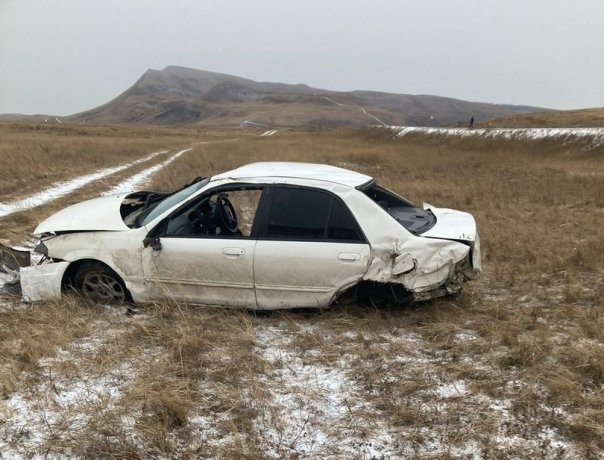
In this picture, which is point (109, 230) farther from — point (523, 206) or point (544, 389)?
point (523, 206)

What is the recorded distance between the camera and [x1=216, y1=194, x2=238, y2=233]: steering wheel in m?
5.04

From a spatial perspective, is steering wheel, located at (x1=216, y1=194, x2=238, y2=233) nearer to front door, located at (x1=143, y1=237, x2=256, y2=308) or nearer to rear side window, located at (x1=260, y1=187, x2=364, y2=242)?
front door, located at (x1=143, y1=237, x2=256, y2=308)

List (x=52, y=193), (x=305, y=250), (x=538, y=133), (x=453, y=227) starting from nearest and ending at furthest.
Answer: (x=305, y=250), (x=453, y=227), (x=52, y=193), (x=538, y=133)

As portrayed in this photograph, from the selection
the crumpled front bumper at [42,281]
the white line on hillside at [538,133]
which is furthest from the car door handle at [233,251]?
the white line on hillside at [538,133]

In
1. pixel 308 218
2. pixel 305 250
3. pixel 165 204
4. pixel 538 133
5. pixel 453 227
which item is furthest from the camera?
pixel 538 133

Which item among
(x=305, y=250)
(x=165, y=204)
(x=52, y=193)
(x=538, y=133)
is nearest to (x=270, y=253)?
(x=305, y=250)

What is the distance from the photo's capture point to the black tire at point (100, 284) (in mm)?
4438

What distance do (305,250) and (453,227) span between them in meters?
1.53

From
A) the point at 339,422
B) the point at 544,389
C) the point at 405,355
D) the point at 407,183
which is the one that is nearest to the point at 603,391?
the point at 544,389

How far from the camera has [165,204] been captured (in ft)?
15.7

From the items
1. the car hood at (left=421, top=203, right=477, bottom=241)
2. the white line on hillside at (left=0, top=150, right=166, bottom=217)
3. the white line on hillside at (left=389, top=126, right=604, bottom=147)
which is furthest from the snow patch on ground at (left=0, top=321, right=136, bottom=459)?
the white line on hillside at (left=389, top=126, right=604, bottom=147)

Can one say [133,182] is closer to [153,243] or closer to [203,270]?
[153,243]

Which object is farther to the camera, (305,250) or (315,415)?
(305,250)

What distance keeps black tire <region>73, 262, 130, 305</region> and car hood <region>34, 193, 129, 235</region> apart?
37 centimetres
